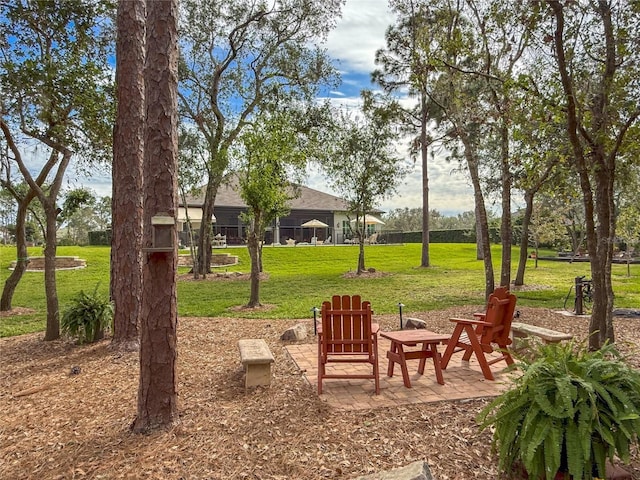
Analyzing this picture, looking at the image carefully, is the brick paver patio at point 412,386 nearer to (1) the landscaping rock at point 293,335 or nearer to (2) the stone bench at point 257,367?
(2) the stone bench at point 257,367

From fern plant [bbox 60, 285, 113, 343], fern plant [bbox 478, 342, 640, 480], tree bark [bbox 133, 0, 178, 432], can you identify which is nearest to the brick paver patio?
fern plant [bbox 478, 342, 640, 480]

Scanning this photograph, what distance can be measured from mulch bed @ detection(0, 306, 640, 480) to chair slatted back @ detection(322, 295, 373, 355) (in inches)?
20.7

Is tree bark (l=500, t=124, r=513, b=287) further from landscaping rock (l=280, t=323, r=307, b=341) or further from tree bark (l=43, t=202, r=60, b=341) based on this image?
tree bark (l=43, t=202, r=60, b=341)

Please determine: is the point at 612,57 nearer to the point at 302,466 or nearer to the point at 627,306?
the point at 302,466

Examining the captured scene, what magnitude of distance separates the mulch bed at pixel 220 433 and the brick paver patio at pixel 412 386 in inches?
6.0

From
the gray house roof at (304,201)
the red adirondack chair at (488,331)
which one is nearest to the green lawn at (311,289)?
the red adirondack chair at (488,331)

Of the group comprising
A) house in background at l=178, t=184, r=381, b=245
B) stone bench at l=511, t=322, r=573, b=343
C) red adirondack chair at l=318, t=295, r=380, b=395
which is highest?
house in background at l=178, t=184, r=381, b=245

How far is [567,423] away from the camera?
2404mm

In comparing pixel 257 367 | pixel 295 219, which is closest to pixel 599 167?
pixel 257 367

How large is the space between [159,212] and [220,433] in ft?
6.24

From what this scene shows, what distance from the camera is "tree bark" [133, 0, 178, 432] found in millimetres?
3422

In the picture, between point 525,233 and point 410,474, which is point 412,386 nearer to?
point 410,474

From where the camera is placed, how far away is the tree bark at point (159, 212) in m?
3.42

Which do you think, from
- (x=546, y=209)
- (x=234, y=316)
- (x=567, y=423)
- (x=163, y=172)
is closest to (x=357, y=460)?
(x=567, y=423)
